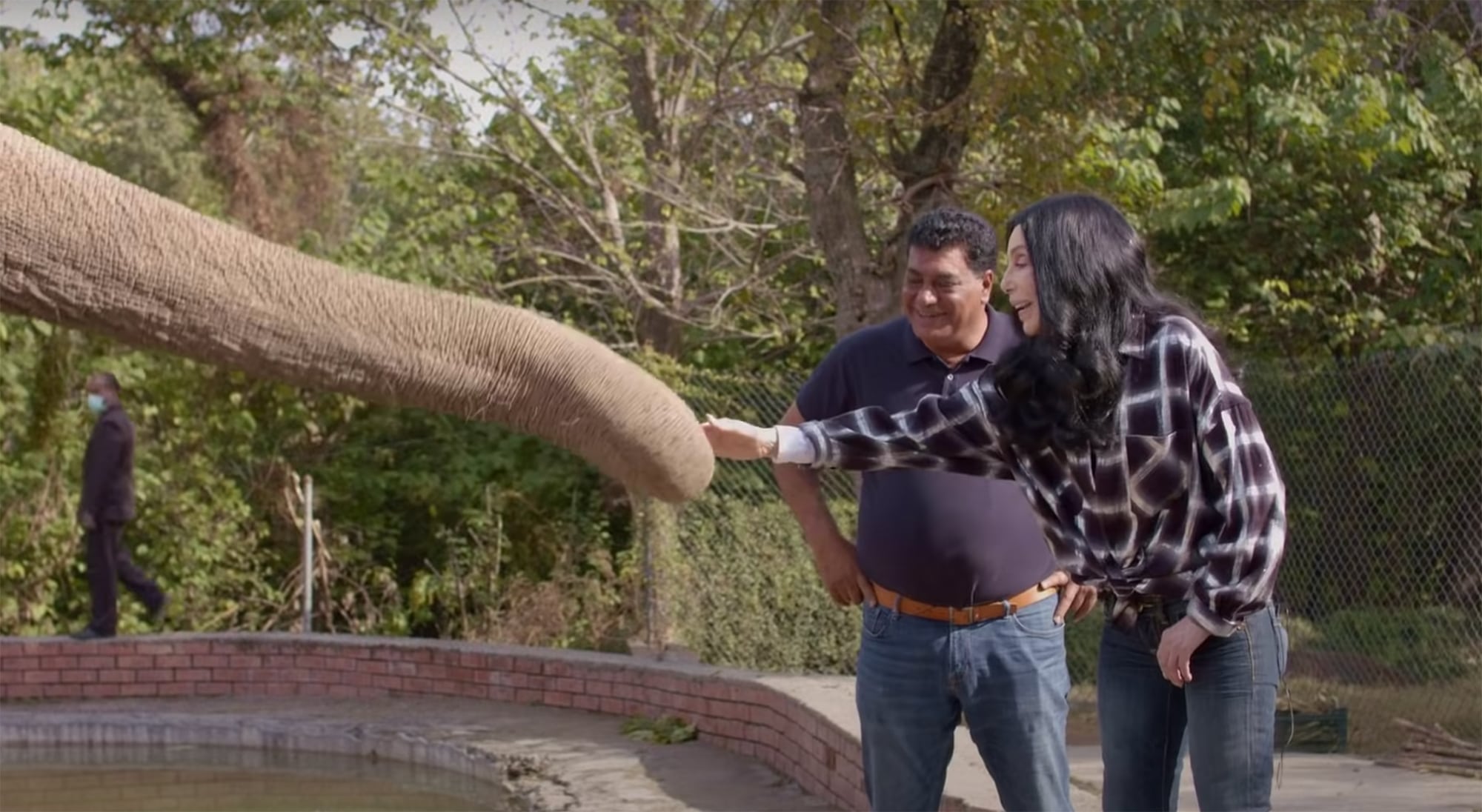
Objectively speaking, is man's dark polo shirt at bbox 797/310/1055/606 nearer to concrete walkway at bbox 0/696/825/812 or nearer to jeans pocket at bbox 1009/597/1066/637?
jeans pocket at bbox 1009/597/1066/637

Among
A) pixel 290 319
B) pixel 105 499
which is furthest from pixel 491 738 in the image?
pixel 290 319

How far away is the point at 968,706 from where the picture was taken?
475cm

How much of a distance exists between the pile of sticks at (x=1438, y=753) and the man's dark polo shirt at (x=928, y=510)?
4208mm

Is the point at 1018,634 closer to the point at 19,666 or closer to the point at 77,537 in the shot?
the point at 19,666

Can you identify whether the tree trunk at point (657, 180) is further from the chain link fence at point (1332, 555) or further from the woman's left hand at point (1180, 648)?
the woman's left hand at point (1180, 648)

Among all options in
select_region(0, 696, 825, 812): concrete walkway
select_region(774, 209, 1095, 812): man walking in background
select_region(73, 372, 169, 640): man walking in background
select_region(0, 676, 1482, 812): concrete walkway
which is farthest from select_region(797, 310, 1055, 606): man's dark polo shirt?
select_region(73, 372, 169, 640): man walking in background

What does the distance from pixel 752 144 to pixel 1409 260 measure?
4.95 meters

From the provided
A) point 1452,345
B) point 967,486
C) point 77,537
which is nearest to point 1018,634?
point 967,486

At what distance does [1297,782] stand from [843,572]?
3.81m

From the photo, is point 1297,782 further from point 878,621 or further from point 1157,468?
point 1157,468

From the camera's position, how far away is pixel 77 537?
1381 centimetres

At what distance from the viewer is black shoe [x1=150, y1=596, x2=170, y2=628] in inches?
505

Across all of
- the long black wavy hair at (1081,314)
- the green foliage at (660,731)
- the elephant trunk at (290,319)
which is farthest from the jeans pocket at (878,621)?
the green foliage at (660,731)

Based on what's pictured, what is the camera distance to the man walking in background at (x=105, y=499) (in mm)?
12094
